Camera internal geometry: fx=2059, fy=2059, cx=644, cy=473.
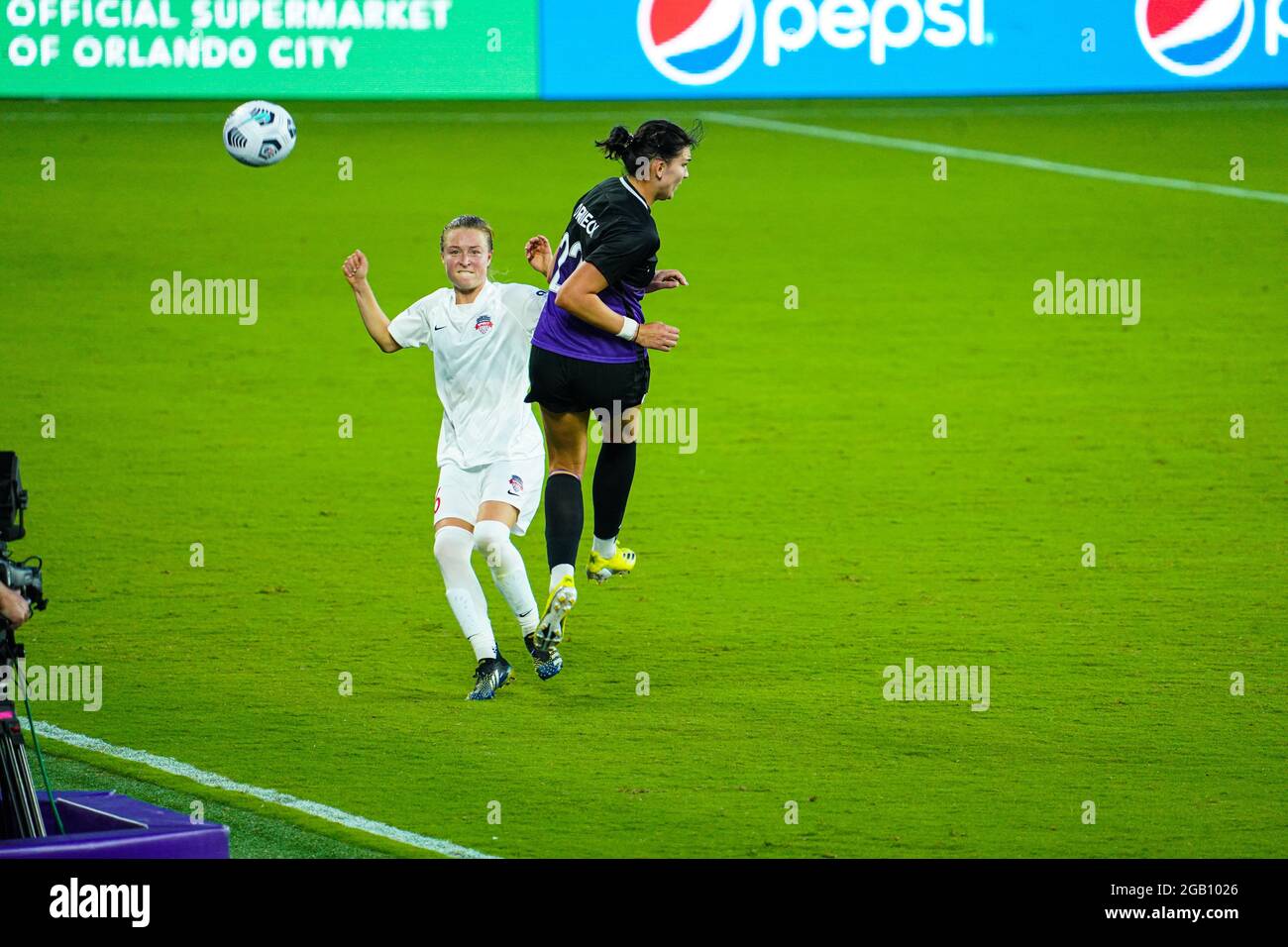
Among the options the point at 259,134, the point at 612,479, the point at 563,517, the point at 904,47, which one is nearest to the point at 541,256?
the point at 612,479

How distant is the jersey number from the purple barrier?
3.31m

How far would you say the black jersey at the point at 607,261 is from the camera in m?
8.67

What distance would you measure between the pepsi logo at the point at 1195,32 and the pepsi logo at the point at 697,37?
445 centimetres

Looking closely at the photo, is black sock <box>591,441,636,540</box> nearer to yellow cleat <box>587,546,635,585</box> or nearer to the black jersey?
yellow cleat <box>587,546,635,585</box>

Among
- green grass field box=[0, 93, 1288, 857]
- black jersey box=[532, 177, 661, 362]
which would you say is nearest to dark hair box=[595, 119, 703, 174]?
black jersey box=[532, 177, 661, 362]

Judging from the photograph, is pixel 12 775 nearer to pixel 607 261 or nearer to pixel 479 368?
pixel 479 368

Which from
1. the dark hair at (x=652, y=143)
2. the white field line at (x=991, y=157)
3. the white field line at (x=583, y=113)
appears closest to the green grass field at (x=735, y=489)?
the white field line at (x=583, y=113)

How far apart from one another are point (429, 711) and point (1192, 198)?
14.2 m

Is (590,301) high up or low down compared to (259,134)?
down

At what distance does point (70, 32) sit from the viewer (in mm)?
22906

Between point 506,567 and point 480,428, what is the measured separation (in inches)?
24.5

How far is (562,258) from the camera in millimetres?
8969

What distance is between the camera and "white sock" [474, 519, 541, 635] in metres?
8.70

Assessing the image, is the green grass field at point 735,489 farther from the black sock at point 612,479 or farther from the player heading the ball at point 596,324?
the player heading the ball at point 596,324
